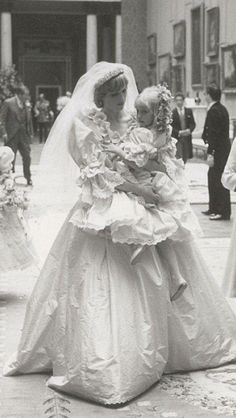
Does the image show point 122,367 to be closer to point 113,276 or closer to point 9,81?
point 113,276

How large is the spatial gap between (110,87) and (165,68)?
97.3 feet

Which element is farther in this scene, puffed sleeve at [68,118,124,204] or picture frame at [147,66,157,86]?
picture frame at [147,66,157,86]

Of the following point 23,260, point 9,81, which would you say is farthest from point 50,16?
point 23,260

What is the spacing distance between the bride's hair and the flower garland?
7.76ft

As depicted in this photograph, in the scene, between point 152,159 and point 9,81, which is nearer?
point 152,159

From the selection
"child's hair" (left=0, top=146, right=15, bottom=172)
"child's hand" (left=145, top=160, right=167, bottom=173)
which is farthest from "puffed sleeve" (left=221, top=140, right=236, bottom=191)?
"child's hair" (left=0, top=146, right=15, bottom=172)

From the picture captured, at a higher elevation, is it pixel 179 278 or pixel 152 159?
pixel 152 159

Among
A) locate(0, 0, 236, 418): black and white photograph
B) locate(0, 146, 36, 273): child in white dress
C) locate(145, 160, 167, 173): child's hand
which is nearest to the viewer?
locate(0, 0, 236, 418): black and white photograph

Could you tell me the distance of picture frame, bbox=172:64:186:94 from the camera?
3067cm

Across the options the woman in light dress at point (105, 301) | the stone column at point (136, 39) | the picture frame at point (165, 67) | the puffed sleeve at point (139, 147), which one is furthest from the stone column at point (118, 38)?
the puffed sleeve at point (139, 147)

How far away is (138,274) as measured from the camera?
4.71 m

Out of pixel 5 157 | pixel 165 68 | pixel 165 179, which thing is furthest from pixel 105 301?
pixel 165 68

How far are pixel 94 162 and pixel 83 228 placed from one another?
0.36 metres

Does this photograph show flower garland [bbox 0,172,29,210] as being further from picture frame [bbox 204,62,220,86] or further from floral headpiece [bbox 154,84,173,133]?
picture frame [bbox 204,62,220,86]
